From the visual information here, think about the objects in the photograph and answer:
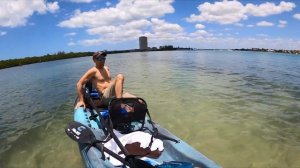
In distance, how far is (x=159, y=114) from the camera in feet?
38.3

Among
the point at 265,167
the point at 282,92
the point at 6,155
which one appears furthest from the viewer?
the point at 282,92

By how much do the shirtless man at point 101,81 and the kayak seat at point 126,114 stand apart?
150 cm

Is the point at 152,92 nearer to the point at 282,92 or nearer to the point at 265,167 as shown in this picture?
the point at 282,92

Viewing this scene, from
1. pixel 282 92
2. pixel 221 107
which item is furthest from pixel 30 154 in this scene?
pixel 282 92

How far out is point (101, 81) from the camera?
945cm

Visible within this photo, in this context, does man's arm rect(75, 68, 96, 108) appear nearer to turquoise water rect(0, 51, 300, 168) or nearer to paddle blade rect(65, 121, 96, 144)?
turquoise water rect(0, 51, 300, 168)

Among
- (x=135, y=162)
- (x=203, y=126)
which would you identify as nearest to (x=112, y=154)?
(x=135, y=162)

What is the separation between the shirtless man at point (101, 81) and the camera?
8602 millimetres

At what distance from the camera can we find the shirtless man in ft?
28.2

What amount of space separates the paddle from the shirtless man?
2222 millimetres

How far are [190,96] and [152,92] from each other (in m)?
2.63

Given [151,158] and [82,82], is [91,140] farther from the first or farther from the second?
[82,82]

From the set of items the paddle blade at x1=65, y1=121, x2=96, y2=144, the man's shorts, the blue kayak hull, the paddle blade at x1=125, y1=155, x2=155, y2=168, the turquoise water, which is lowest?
the turquoise water

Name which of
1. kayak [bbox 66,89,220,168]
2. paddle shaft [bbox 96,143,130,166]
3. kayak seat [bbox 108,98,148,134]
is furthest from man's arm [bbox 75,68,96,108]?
paddle shaft [bbox 96,143,130,166]
